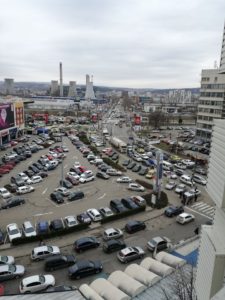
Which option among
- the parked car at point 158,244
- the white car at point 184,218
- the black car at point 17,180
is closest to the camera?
the parked car at point 158,244

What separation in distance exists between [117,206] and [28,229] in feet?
30.3

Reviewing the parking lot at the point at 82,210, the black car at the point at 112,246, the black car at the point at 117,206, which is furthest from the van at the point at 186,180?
the black car at the point at 112,246

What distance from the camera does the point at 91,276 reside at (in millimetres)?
19344

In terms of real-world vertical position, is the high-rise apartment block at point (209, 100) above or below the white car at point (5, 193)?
above

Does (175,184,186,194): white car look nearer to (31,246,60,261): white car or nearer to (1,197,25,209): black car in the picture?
(1,197,25,209): black car

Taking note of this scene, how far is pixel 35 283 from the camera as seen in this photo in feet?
58.3

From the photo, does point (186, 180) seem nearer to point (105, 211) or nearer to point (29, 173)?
point (105, 211)

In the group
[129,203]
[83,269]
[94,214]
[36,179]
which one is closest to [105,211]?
[94,214]

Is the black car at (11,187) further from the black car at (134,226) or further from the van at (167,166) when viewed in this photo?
the van at (167,166)

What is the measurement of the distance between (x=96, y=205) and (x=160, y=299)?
58.1ft

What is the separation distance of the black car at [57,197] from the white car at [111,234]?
852 cm

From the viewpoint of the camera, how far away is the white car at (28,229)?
23.8 meters

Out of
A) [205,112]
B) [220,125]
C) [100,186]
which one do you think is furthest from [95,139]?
[220,125]

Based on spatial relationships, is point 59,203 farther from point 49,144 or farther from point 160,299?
point 49,144
